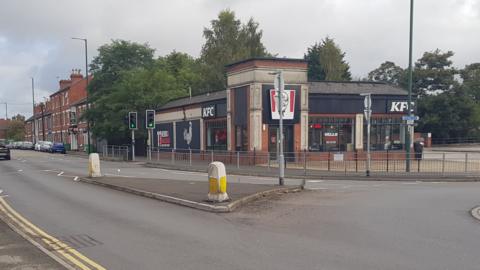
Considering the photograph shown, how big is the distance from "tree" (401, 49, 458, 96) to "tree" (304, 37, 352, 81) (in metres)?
10.1

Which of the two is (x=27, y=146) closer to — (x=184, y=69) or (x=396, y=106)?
(x=184, y=69)

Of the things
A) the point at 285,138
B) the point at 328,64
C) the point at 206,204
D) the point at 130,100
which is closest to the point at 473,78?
the point at 328,64

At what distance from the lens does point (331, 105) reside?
1192 inches

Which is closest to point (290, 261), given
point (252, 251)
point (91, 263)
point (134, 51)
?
point (252, 251)

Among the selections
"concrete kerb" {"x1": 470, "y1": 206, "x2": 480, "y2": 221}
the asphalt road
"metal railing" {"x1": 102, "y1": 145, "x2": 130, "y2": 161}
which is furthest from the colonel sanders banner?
"concrete kerb" {"x1": 470, "y1": 206, "x2": 480, "y2": 221}

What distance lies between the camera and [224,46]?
58719 mm

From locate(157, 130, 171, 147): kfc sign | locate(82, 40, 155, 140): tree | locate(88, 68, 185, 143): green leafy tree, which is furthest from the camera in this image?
locate(82, 40, 155, 140): tree

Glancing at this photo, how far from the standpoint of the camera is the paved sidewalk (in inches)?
277

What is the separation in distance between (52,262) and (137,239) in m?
1.83

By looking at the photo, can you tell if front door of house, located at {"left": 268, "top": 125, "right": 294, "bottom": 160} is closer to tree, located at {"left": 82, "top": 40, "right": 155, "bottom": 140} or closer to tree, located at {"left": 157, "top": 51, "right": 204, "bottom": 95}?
tree, located at {"left": 82, "top": 40, "right": 155, "bottom": 140}

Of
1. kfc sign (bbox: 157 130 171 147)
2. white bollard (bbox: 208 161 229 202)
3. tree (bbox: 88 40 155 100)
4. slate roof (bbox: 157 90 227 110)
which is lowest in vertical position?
white bollard (bbox: 208 161 229 202)

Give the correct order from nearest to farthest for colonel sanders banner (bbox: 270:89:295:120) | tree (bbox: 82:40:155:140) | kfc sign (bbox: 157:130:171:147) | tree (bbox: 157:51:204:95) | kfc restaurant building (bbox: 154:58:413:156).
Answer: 1. colonel sanders banner (bbox: 270:89:295:120)
2. kfc restaurant building (bbox: 154:58:413:156)
3. kfc sign (bbox: 157:130:171:147)
4. tree (bbox: 82:40:155:140)
5. tree (bbox: 157:51:204:95)

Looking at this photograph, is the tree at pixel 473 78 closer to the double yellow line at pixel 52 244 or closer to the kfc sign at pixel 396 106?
the kfc sign at pixel 396 106

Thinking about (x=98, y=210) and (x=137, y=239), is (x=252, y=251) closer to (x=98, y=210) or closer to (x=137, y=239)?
(x=137, y=239)
